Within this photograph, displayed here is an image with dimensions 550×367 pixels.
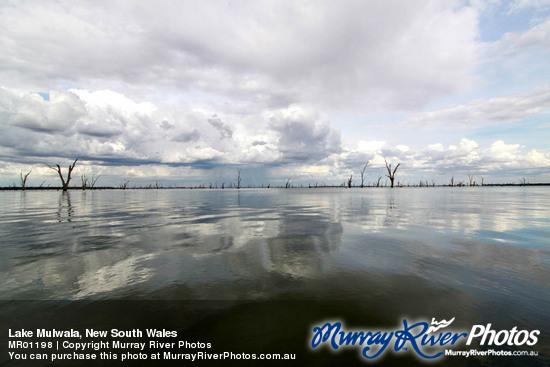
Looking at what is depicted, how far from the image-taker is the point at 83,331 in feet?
12.8

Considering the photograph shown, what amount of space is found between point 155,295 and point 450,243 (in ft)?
34.5

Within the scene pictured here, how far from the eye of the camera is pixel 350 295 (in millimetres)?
5012

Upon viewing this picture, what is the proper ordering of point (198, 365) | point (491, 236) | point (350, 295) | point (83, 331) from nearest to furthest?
point (198, 365) → point (83, 331) → point (350, 295) → point (491, 236)

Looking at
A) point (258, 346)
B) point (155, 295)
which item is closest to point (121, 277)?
point (155, 295)

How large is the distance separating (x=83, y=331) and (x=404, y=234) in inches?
459

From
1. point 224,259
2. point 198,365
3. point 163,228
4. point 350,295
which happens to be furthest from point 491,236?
point 163,228

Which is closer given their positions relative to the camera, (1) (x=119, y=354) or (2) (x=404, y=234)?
(1) (x=119, y=354)

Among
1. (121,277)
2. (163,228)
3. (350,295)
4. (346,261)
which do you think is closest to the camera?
(350,295)

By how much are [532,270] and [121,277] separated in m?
11.1

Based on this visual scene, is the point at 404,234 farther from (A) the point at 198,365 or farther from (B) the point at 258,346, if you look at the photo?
(A) the point at 198,365

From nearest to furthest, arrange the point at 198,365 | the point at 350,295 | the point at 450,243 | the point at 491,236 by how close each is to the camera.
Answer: the point at 198,365 < the point at 350,295 < the point at 450,243 < the point at 491,236

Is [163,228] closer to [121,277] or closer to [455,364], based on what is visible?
[121,277]

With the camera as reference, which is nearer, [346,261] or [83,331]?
[83,331]

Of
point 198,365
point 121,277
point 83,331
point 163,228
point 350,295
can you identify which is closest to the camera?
point 198,365
